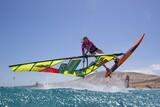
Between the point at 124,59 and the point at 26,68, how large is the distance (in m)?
8.00

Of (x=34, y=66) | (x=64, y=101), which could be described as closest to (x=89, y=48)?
(x=34, y=66)

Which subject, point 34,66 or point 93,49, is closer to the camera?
point 34,66

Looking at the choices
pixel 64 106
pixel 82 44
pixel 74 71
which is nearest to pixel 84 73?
pixel 74 71

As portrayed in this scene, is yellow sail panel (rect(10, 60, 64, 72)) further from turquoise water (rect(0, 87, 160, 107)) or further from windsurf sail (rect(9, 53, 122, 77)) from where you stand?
turquoise water (rect(0, 87, 160, 107))

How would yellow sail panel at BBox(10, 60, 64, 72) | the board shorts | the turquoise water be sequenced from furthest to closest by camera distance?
1. the turquoise water
2. the board shorts
3. yellow sail panel at BBox(10, 60, 64, 72)

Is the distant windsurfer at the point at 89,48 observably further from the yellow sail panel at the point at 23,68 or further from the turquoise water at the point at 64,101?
the turquoise water at the point at 64,101

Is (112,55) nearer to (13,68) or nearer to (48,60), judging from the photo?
(48,60)

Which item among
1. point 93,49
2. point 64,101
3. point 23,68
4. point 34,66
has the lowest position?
point 64,101

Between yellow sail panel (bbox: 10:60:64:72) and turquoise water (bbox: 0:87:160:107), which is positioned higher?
yellow sail panel (bbox: 10:60:64:72)

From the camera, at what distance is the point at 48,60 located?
20.0 m

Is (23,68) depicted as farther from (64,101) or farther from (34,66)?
(64,101)

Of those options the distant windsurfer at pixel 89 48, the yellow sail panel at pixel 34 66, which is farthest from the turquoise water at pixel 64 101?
the distant windsurfer at pixel 89 48

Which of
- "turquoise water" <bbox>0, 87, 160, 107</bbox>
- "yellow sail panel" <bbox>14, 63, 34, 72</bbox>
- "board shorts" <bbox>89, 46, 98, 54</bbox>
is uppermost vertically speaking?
"board shorts" <bbox>89, 46, 98, 54</bbox>

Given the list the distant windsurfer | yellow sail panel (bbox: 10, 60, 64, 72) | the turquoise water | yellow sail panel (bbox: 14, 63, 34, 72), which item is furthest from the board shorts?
the turquoise water
